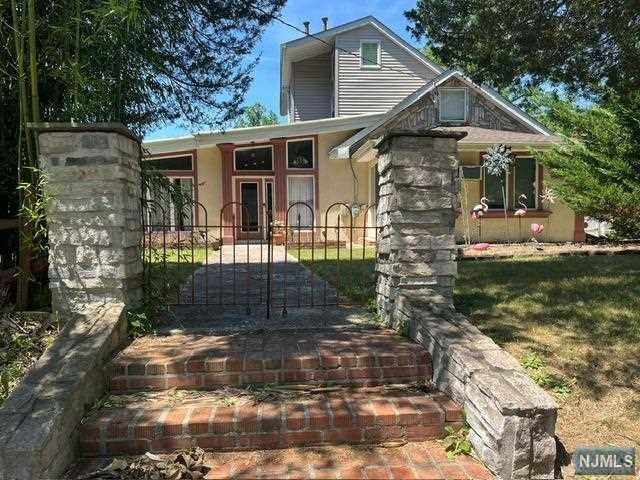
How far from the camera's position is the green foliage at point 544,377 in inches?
126

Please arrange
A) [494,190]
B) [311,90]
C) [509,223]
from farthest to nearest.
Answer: [311,90], [494,190], [509,223]

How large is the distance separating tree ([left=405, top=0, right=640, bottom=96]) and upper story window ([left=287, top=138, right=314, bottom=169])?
6.89 meters

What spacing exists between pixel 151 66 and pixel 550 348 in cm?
457

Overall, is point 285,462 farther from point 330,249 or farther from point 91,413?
point 330,249

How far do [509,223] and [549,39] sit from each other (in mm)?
7167

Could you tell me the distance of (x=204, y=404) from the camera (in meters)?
2.98

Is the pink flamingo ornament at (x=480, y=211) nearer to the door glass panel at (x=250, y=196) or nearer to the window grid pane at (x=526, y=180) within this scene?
the window grid pane at (x=526, y=180)

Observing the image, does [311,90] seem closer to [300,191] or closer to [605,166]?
[300,191]

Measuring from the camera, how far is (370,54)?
1537cm

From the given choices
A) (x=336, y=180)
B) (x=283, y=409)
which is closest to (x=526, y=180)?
(x=336, y=180)

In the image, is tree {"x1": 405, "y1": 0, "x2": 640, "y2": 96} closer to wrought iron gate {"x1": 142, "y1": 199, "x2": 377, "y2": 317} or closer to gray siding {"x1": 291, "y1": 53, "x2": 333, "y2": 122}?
wrought iron gate {"x1": 142, "y1": 199, "x2": 377, "y2": 317}

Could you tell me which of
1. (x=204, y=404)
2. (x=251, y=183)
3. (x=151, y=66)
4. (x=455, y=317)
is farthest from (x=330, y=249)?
(x=204, y=404)

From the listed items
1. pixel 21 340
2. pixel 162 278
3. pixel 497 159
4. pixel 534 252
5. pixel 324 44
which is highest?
pixel 324 44

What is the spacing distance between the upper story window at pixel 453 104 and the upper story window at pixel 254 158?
4.73 meters
